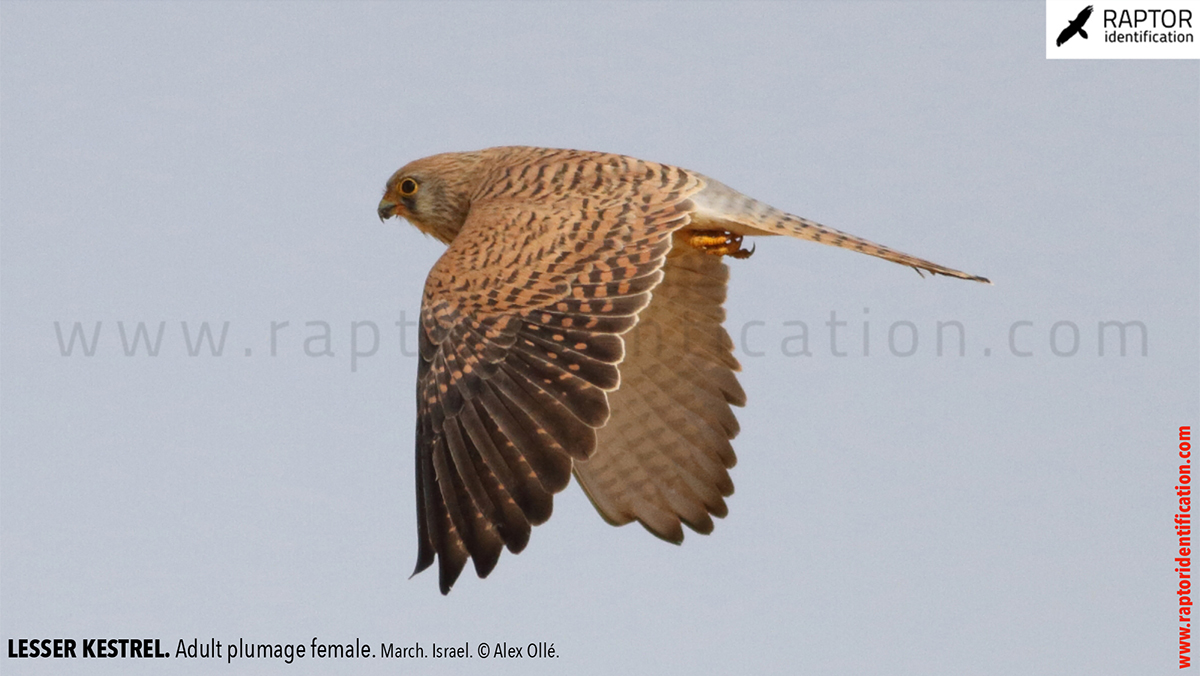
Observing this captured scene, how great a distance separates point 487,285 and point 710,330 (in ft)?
5.99

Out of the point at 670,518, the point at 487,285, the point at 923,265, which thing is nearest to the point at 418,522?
the point at 487,285

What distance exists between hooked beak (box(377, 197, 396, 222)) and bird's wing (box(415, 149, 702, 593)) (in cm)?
143

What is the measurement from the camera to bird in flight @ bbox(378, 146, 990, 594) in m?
7.50

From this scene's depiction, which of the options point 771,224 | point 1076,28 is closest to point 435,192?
point 771,224

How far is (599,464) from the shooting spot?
9078 mm

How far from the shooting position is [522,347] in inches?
305

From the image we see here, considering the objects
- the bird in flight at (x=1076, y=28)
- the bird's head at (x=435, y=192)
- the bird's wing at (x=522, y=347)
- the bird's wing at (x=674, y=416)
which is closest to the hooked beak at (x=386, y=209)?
the bird's head at (x=435, y=192)

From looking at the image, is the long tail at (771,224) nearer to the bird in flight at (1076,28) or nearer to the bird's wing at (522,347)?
the bird's wing at (522,347)

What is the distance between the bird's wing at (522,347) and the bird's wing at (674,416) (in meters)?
0.94

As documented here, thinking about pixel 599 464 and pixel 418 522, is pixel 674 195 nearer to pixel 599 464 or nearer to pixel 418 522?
pixel 599 464

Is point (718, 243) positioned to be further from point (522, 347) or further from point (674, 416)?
point (522, 347)

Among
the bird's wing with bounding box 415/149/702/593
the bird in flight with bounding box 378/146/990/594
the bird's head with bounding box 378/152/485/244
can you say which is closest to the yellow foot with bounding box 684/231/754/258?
the bird in flight with bounding box 378/146/990/594

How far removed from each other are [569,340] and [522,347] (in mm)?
269

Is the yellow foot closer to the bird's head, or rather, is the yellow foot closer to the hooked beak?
the bird's head
